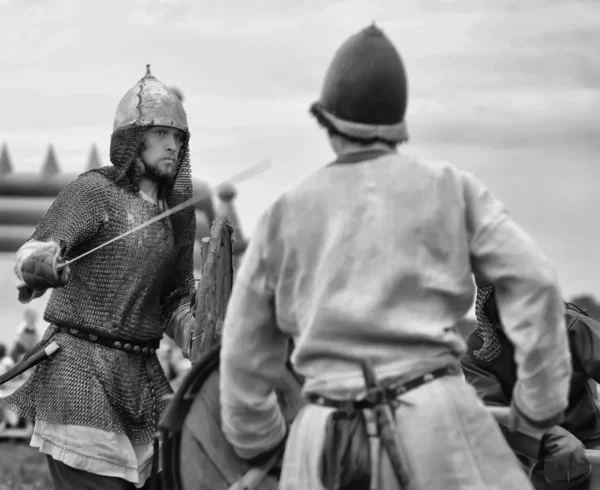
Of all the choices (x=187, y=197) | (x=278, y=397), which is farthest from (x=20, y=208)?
(x=278, y=397)

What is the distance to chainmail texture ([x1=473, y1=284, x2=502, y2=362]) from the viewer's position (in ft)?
17.3

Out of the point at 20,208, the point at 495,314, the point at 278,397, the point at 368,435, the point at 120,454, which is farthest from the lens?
the point at 20,208

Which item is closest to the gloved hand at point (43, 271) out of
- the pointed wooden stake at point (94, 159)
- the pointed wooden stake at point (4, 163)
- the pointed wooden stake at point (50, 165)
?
the pointed wooden stake at point (94, 159)

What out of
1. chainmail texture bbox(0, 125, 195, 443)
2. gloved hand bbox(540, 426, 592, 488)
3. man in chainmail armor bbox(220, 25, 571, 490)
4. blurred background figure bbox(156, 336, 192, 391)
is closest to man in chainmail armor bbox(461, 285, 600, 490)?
gloved hand bbox(540, 426, 592, 488)

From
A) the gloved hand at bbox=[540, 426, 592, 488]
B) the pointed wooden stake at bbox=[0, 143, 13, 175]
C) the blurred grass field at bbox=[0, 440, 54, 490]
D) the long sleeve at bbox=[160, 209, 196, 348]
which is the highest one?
Result: the long sleeve at bbox=[160, 209, 196, 348]

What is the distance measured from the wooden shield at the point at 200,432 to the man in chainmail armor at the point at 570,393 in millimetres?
1468

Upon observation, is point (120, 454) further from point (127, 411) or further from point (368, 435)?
point (368, 435)

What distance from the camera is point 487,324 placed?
529cm

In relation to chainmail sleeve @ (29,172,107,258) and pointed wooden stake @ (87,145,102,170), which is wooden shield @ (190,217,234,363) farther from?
pointed wooden stake @ (87,145,102,170)

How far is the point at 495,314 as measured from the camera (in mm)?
5227

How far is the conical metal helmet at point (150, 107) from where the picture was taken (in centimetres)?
514

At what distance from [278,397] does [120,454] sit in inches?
47.2

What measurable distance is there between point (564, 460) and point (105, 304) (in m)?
1.77

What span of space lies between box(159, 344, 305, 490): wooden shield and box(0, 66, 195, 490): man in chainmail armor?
2.97 feet
